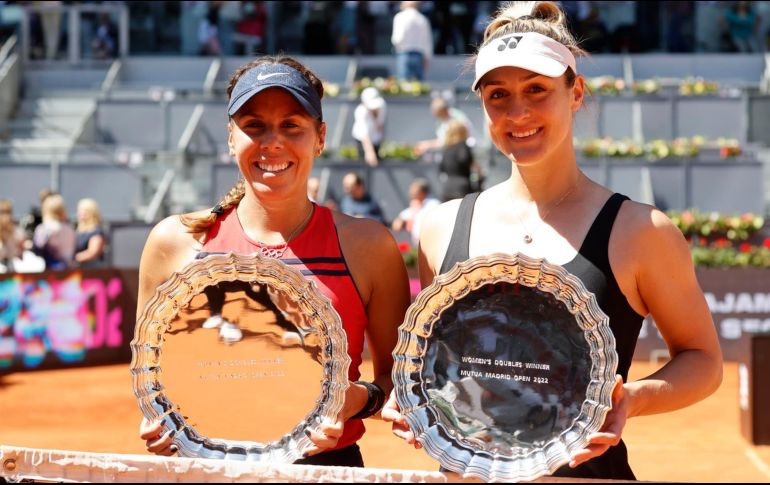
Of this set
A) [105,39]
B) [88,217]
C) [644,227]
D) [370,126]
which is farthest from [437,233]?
[105,39]

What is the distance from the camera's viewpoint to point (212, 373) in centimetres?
229

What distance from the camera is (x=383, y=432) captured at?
300 inches

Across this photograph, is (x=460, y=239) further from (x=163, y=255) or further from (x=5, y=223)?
(x=5, y=223)

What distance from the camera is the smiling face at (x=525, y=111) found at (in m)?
2.31

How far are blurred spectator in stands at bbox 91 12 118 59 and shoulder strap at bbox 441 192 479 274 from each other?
719 inches

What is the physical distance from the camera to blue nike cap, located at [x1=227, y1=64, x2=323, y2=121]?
240 cm

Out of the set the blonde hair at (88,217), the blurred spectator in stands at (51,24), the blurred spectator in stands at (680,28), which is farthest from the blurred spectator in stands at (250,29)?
the blonde hair at (88,217)

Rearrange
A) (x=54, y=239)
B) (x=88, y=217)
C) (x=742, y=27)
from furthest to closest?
1. (x=742, y=27)
2. (x=88, y=217)
3. (x=54, y=239)

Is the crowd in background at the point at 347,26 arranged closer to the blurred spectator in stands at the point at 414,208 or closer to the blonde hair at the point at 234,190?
the blurred spectator in stands at the point at 414,208

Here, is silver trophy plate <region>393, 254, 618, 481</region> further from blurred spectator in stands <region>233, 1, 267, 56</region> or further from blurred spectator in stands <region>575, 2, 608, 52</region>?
blurred spectator in stands <region>233, 1, 267, 56</region>

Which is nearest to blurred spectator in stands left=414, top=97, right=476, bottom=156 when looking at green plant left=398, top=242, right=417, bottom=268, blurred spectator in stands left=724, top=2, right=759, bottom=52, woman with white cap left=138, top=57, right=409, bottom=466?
green plant left=398, top=242, right=417, bottom=268

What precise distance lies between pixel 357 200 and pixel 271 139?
10.1 metres

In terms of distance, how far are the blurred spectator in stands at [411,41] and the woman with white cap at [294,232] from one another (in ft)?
41.8

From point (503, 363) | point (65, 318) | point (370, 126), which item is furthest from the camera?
point (370, 126)
